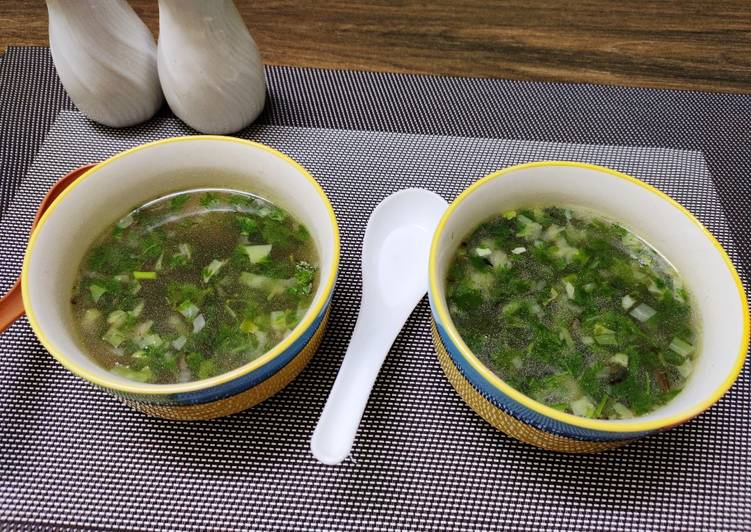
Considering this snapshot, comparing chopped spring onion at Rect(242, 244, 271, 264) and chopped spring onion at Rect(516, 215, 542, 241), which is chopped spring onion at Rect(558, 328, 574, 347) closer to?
chopped spring onion at Rect(516, 215, 542, 241)

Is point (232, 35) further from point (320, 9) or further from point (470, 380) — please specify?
point (470, 380)

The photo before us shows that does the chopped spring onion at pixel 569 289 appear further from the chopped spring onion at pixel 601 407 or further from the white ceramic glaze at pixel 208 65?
the white ceramic glaze at pixel 208 65

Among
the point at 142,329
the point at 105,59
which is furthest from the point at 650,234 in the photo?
the point at 105,59

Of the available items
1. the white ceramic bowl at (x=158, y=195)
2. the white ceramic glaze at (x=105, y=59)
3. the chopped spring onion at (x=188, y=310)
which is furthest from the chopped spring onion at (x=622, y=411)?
the white ceramic glaze at (x=105, y=59)

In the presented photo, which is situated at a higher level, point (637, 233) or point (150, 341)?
point (637, 233)

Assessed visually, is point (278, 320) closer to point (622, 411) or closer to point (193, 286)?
point (193, 286)

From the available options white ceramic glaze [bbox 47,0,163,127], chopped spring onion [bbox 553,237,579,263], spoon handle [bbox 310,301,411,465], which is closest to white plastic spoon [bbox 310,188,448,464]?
spoon handle [bbox 310,301,411,465]

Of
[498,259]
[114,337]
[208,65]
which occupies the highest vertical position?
[208,65]

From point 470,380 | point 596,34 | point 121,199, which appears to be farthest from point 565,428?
point 596,34

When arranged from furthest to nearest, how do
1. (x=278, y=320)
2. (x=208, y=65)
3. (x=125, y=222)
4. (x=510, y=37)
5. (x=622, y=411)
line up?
(x=510, y=37)
(x=208, y=65)
(x=125, y=222)
(x=278, y=320)
(x=622, y=411)
